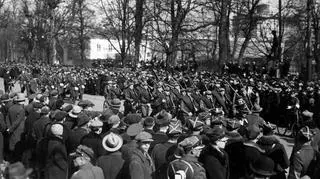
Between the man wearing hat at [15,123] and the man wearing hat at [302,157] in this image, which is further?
the man wearing hat at [15,123]

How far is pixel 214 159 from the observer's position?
6.08m

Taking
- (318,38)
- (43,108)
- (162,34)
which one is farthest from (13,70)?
(43,108)

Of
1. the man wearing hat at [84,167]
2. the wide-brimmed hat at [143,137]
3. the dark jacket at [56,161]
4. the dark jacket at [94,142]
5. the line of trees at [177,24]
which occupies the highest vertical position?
the line of trees at [177,24]

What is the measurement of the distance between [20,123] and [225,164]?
524 centimetres

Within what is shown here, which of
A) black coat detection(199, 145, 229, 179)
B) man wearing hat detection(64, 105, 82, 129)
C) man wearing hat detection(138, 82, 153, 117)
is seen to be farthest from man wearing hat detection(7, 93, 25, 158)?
man wearing hat detection(138, 82, 153, 117)

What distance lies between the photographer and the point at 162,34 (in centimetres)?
3331

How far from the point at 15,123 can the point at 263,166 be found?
5698 millimetres

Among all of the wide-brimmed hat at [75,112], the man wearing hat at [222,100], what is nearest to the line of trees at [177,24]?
the man wearing hat at [222,100]

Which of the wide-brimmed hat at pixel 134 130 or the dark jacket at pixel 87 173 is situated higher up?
the wide-brimmed hat at pixel 134 130

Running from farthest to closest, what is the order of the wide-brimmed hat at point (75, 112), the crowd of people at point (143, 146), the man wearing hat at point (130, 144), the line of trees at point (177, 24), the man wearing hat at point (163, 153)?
the line of trees at point (177, 24) < the wide-brimmed hat at point (75, 112) < the man wearing hat at point (163, 153) < the man wearing hat at point (130, 144) < the crowd of people at point (143, 146)

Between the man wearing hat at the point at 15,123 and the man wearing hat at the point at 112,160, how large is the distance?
439cm

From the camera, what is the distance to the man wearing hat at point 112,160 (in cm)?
591

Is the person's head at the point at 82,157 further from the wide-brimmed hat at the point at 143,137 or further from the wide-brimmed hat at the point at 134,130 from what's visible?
the wide-brimmed hat at the point at 134,130

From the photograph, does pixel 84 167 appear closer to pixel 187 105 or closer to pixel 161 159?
pixel 161 159
